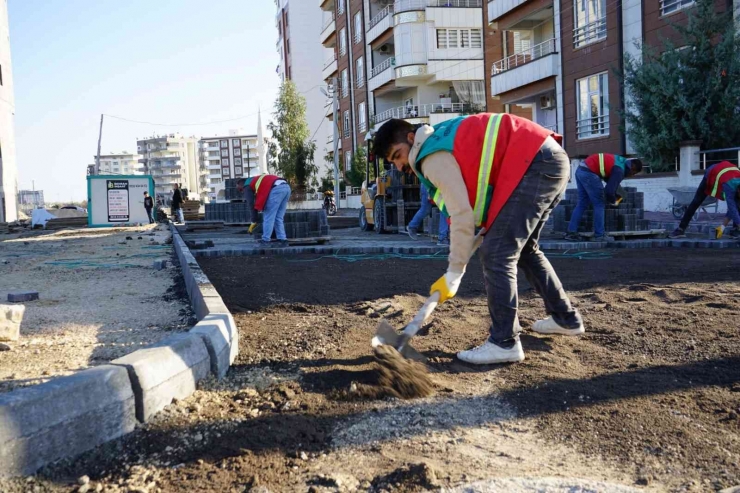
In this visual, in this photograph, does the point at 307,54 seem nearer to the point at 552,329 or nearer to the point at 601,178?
the point at 601,178

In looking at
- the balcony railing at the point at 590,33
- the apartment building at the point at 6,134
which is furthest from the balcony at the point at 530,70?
the apartment building at the point at 6,134

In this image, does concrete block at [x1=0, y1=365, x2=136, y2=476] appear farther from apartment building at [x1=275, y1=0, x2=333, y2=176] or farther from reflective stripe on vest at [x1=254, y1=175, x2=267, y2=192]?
apartment building at [x1=275, y1=0, x2=333, y2=176]

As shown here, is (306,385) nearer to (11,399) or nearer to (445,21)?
(11,399)

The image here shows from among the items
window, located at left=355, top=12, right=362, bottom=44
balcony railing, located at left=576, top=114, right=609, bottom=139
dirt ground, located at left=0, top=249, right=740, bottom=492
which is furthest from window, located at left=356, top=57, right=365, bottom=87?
dirt ground, located at left=0, top=249, right=740, bottom=492

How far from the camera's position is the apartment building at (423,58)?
123 ft

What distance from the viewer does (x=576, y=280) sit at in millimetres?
6961

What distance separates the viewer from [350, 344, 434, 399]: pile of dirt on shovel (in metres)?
3.17

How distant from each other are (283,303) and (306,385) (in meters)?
2.55

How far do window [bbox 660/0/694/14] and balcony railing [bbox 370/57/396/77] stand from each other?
2136cm

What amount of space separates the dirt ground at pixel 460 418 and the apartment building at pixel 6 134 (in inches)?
1414

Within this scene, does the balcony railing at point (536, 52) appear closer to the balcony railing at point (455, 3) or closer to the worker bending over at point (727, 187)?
the balcony railing at point (455, 3)

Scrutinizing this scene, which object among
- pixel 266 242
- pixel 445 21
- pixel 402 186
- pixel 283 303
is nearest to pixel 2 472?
pixel 283 303

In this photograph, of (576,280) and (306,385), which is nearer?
(306,385)

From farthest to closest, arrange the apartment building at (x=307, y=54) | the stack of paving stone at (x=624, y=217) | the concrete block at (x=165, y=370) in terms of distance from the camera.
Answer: the apartment building at (x=307, y=54) < the stack of paving stone at (x=624, y=217) < the concrete block at (x=165, y=370)
